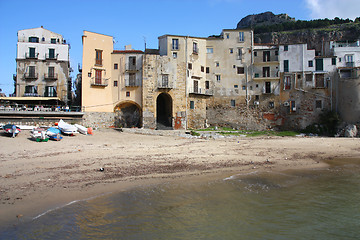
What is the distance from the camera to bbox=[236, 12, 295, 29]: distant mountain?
95369 mm

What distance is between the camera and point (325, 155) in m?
21.7

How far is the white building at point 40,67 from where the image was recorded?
122 feet

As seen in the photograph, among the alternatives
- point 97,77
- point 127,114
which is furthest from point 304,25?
point 97,77

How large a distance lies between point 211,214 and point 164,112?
34.6 meters

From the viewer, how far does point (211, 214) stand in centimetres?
917

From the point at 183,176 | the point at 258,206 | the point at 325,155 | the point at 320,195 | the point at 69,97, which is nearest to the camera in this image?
the point at 258,206

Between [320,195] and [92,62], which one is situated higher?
[92,62]

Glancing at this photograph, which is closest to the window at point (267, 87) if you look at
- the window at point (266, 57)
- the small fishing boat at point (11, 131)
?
the window at point (266, 57)

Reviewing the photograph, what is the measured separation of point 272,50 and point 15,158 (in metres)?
38.5

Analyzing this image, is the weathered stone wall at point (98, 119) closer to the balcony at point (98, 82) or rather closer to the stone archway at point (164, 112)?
the balcony at point (98, 82)

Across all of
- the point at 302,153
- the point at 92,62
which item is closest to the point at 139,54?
the point at 92,62

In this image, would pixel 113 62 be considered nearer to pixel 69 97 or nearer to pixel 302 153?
pixel 69 97

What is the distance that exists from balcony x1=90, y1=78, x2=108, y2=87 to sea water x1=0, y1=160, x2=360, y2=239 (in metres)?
27.8

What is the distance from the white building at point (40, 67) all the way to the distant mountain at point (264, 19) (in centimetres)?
7577
